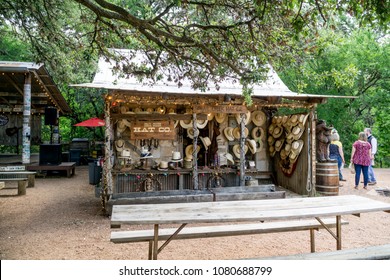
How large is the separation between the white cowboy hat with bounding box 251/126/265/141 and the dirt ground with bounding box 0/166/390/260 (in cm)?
405

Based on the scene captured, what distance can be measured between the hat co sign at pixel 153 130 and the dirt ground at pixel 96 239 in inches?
86.9

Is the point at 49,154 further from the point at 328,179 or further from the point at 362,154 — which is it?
the point at 362,154

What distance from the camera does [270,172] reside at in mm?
10484

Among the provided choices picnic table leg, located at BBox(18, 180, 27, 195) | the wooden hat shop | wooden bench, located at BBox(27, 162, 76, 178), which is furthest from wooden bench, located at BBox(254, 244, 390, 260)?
wooden bench, located at BBox(27, 162, 76, 178)

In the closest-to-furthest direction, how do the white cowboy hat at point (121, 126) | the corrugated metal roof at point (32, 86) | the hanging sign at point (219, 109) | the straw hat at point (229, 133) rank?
the hanging sign at point (219, 109) → the white cowboy hat at point (121, 126) → the straw hat at point (229, 133) → the corrugated metal roof at point (32, 86)

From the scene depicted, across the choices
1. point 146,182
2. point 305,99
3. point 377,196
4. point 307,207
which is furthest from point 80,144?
point 307,207

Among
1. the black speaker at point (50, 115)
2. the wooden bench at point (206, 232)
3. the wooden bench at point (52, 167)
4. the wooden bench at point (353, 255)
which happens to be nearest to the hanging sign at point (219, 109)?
the wooden bench at point (206, 232)

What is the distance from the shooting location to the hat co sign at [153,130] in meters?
8.52

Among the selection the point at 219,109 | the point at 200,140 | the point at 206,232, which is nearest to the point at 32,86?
the point at 200,140

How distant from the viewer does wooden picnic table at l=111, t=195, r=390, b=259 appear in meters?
3.12

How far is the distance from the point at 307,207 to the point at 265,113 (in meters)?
6.95

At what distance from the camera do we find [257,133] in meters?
10.2

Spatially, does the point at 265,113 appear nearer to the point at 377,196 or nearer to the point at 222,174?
the point at 222,174

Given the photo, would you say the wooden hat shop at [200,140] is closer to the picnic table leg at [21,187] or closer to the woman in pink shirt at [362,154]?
the woman in pink shirt at [362,154]
